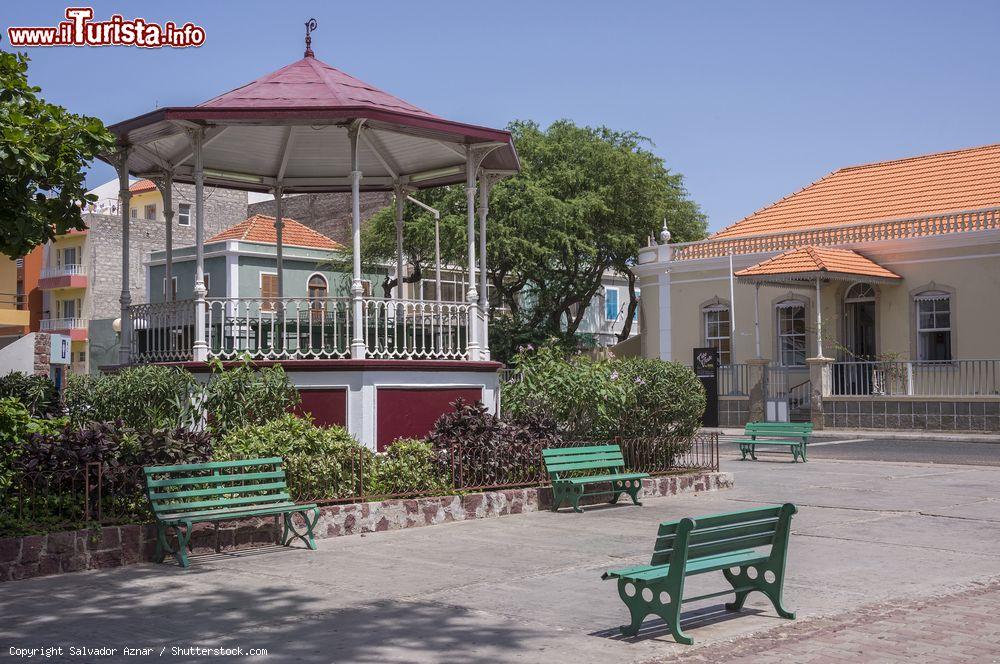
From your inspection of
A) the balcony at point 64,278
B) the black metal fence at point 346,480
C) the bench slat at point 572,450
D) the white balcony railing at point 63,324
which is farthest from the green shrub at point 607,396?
the white balcony railing at point 63,324

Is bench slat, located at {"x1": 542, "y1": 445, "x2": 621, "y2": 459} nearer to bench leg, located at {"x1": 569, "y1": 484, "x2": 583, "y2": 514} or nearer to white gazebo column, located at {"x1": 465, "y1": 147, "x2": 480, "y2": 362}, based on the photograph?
bench leg, located at {"x1": 569, "y1": 484, "x2": 583, "y2": 514}

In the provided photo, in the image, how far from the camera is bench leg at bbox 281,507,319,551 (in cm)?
1081

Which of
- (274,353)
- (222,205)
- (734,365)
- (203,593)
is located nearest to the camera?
(203,593)

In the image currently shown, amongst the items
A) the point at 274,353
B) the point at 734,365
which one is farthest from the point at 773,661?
the point at 734,365

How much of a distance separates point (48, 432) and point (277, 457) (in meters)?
2.29

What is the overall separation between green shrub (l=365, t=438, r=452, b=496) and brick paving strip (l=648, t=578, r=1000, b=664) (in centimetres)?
620

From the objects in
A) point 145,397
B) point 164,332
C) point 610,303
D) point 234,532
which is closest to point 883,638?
point 234,532

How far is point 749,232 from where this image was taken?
125 ft

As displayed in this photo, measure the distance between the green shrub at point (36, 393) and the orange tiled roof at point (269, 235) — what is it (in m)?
25.1

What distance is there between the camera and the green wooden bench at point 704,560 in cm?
695

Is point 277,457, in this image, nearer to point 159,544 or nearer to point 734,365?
point 159,544

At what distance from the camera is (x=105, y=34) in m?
16.1

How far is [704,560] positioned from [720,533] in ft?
0.72

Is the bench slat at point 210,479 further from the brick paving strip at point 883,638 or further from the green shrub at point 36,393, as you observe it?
the brick paving strip at point 883,638
